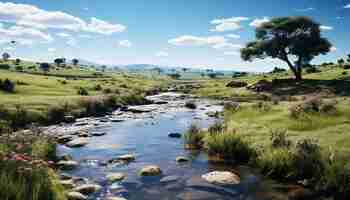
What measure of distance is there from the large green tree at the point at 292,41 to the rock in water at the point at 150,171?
72.7m

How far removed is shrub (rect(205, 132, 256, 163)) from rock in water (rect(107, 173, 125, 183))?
23.1 ft

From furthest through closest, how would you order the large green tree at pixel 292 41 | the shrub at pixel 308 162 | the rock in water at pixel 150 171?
the large green tree at pixel 292 41, the rock in water at pixel 150 171, the shrub at pixel 308 162

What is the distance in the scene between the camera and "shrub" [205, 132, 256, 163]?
889 inches

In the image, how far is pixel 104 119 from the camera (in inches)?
1711

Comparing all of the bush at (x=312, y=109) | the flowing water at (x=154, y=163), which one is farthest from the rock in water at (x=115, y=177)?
the bush at (x=312, y=109)

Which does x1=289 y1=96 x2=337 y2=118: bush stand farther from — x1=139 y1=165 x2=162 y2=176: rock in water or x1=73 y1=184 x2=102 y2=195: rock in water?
x1=73 y1=184 x2=102 y2=195: rock in water

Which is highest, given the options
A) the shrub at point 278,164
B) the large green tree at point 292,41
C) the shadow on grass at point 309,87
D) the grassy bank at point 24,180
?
the large green tree at point 292,41

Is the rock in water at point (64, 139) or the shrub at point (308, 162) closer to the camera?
the shrub at point (308, 162)

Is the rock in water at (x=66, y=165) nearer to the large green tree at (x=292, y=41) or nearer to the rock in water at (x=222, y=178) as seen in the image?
the rock in water at (x=222, y=178)

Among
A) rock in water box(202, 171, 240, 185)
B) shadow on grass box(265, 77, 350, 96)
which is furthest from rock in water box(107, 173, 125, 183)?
shadow on grass box(265, 77, 350, 96)

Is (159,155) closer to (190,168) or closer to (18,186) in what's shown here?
(190,168)

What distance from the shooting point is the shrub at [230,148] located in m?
22.6

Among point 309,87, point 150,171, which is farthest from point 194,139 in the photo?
point 309,87

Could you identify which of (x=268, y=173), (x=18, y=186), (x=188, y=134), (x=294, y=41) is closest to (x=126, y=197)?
(x=18, y=186)
